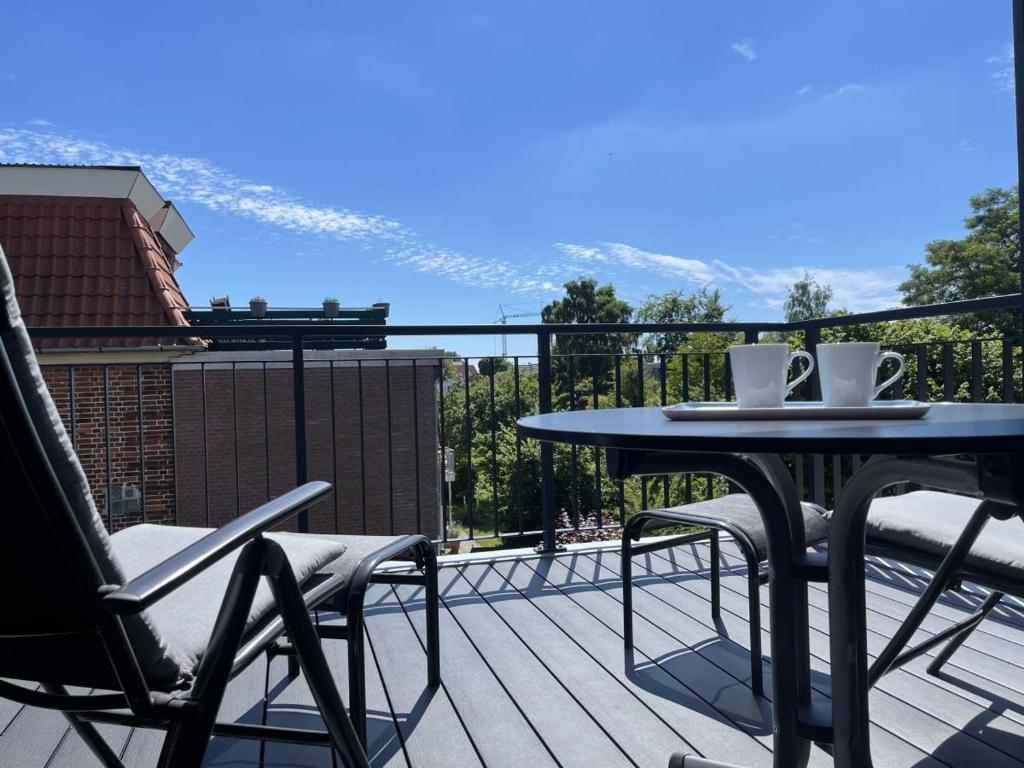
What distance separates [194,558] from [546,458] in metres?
2.49

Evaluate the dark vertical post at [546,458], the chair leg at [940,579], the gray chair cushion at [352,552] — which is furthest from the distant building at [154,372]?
the chair leg at [940,579]

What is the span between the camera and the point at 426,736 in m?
1.66

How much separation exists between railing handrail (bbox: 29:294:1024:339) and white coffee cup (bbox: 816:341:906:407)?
1513 millimetres

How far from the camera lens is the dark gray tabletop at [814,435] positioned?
750 mm

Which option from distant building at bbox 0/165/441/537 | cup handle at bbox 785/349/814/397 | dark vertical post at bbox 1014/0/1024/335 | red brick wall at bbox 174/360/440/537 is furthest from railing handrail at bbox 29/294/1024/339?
red brick wall at bbox 174/360/440/537

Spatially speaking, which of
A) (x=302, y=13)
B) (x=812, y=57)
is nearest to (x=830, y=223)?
(x=812, y=57)

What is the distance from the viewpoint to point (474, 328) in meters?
3.16

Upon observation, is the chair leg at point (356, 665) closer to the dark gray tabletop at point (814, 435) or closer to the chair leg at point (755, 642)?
the dark gray tabletop at point (814, 435)

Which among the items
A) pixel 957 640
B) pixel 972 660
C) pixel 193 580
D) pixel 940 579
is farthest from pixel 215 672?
pixel 972 660

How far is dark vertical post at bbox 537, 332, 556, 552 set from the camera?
3.26 metres

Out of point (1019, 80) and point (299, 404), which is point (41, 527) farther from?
point (1019, 80)

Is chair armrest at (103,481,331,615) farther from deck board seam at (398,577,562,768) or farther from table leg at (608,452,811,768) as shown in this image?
deck board seam at (398,577,562,768)

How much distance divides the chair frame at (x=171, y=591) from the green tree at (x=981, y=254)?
39.3 m

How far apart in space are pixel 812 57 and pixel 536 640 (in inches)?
2392
